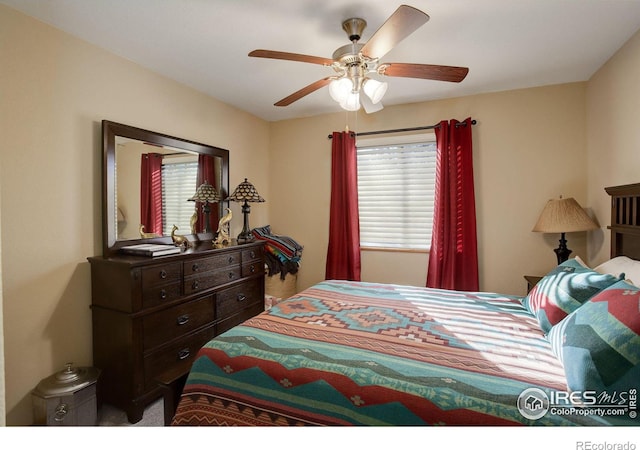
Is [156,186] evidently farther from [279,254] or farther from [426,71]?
[426,71]

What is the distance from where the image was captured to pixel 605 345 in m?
1.06

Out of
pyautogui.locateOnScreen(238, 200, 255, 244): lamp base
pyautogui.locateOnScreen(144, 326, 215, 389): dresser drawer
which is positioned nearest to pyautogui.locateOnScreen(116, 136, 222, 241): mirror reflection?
pyautogui.locateOnScreen(238, 200, 255, 244): lamp base

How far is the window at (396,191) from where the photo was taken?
337 cm

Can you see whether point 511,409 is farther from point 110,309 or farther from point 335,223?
point 335,223

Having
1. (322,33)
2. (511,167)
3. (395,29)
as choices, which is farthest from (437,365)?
(511,167)

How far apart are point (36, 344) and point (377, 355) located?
2080 millimetres

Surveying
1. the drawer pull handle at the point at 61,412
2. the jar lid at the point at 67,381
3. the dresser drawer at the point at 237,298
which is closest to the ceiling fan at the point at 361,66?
the dresser drawer at the point at 237,298

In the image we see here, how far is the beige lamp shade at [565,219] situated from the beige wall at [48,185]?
11.5 ft

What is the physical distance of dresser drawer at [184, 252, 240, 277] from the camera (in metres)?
2.31

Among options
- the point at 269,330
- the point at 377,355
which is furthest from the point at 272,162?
the point at 377,355

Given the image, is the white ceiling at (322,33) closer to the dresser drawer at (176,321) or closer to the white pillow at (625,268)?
the white pillow at (625,268)

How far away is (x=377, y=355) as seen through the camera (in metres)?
1.33

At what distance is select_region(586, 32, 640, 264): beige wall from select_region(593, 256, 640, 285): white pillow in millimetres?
626

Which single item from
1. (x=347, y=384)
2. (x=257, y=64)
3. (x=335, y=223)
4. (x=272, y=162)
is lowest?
(x=347, y=384)
